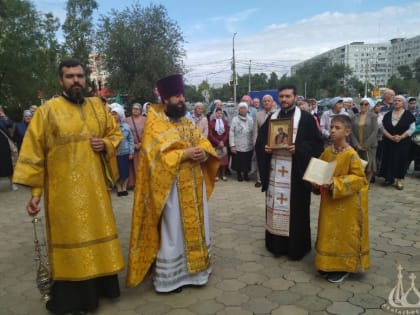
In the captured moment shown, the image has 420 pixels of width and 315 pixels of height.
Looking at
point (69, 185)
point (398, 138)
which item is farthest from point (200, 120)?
point (69, 185)

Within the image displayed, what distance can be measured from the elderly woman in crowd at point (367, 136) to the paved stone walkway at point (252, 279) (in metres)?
1.60

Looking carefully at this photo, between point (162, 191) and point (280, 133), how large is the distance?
1.57m

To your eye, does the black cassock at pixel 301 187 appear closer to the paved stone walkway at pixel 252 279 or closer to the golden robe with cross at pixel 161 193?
the paved stone walkway at pixel 252 279

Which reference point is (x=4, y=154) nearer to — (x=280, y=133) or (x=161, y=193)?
(x=161, y=193)

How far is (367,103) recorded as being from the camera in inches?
304

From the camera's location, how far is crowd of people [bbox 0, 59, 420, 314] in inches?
121

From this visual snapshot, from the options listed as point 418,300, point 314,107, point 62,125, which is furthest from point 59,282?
point 314,107

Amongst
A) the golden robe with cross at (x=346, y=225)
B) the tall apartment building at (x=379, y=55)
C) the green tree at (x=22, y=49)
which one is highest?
the tall apartment building at (x=379, y=55)

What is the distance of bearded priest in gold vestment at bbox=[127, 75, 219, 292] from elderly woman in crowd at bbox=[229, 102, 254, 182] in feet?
17.2

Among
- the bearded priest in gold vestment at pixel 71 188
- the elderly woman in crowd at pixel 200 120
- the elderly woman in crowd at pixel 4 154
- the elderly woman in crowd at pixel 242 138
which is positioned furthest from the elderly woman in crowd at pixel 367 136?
the elderly woman in crowd at pixel 4 154

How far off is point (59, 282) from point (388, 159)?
701 cm

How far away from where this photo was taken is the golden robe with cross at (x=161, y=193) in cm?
342

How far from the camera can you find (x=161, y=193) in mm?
3406

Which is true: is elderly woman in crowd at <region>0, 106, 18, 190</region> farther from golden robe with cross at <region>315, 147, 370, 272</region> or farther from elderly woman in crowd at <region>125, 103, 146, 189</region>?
golden robe with cross at <region>315, 147, 370, 272</region>
